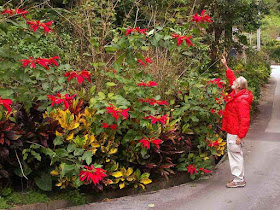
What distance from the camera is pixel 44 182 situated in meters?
6.13

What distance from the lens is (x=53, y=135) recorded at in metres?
6.29

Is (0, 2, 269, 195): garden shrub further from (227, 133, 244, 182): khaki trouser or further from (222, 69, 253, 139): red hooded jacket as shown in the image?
(227, 133, 244, 182): khaki trouser

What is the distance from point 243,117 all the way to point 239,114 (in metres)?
0.08

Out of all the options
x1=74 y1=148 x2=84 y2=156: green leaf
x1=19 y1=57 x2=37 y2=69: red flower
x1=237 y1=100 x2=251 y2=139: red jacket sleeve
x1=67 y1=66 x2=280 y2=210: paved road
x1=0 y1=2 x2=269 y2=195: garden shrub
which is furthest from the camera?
x1=237 y1=100 x2=251 y2=139: red jacket sleeve

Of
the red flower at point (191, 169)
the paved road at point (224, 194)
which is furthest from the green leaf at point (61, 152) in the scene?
the red flower at point (191, 169)

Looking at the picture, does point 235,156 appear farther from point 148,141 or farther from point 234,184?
point 148,141

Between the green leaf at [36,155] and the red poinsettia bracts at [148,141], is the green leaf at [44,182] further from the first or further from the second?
the red poinsettia bracts at [148,141]

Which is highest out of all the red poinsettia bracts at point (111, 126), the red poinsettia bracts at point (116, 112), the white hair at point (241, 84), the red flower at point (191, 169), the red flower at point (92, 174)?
the white hair at point (241, 84)

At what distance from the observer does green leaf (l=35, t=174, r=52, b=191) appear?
20.0 feet

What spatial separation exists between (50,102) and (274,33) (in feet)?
197

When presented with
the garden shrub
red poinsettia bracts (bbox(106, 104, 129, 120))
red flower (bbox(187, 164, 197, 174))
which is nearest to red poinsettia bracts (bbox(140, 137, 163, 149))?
the garden shrub

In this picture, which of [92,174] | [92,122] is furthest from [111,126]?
[92,174]

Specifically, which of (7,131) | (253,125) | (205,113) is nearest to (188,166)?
(205,113)

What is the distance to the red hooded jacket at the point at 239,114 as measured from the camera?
6.95 metres
